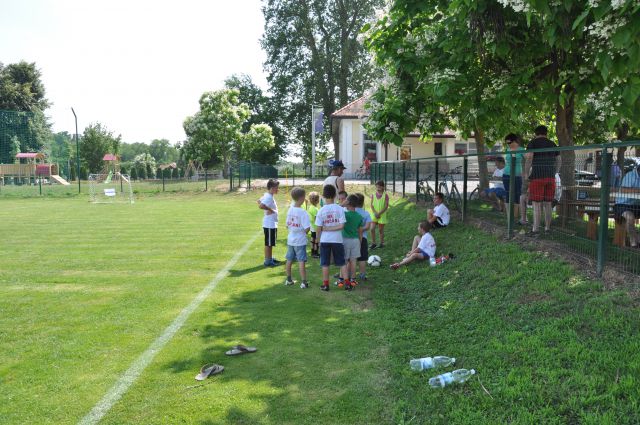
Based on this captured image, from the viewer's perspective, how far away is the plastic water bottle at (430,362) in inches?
177

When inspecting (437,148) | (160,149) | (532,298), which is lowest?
(532,298)

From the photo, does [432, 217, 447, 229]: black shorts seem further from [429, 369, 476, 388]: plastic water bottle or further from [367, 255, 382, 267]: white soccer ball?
[429, 369, 476, 388]: plastic water bottle

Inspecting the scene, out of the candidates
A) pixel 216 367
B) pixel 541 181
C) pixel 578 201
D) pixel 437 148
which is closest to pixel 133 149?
pixel 437 148

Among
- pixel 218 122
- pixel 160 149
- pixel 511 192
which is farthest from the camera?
pixel 160 149

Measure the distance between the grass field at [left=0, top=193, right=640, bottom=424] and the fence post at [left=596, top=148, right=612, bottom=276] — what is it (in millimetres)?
350

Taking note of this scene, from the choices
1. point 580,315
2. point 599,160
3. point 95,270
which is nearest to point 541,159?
point 599,160

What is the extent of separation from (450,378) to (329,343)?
1517 mm

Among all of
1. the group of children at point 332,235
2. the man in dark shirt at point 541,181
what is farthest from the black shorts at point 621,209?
the group of children at point 332,235

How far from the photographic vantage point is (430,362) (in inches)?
179

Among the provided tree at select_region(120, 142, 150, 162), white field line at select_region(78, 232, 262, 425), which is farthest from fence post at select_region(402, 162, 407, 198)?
tree at select_region(120, 142, 150, 162)

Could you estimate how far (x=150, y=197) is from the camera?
31.6m

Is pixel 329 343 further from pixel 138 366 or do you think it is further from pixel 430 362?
pixel 138 366

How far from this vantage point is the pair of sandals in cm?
446

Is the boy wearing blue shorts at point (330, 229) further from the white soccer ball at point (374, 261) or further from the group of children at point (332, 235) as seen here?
the white soccer ball at point (374, 261)
